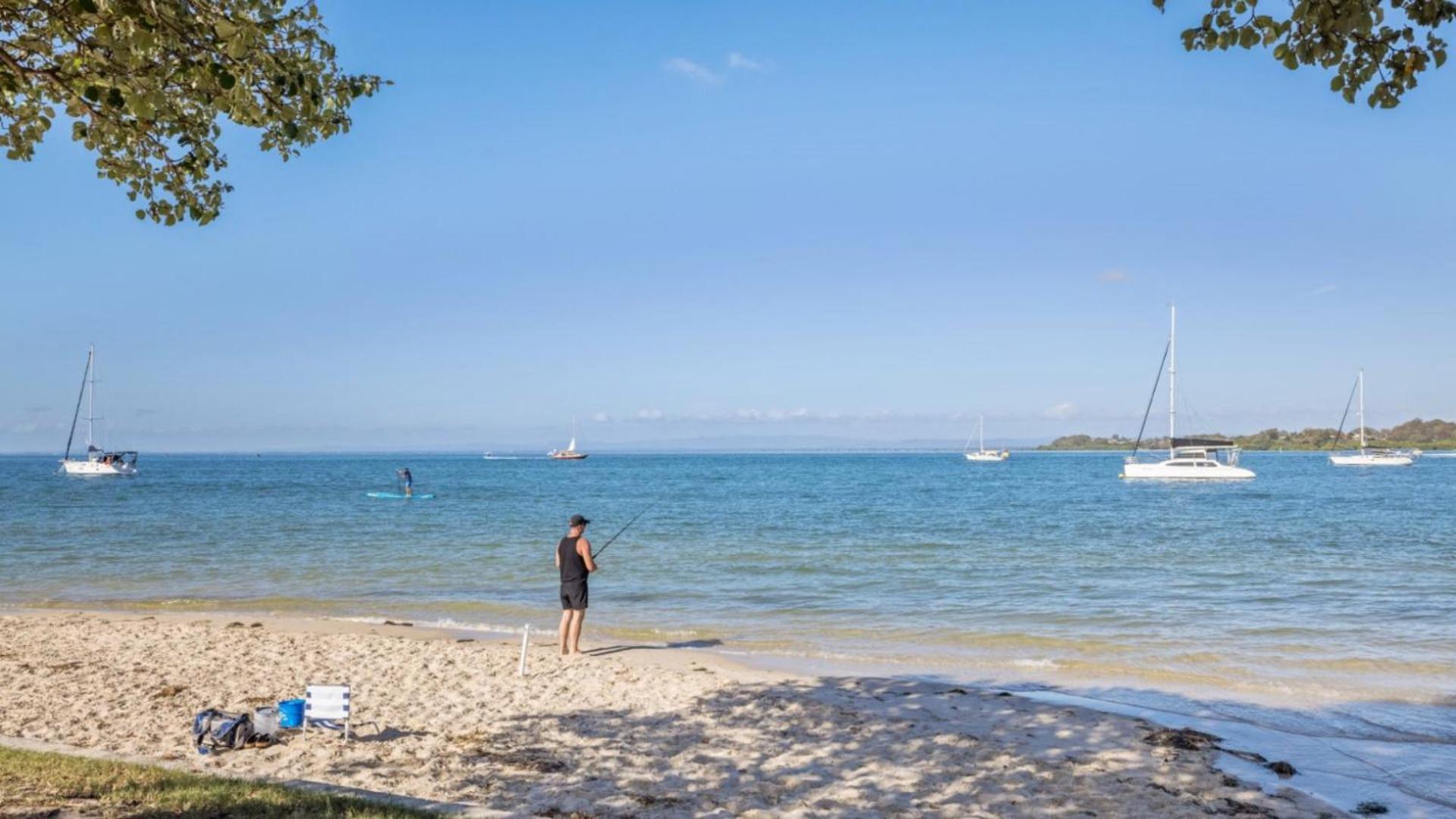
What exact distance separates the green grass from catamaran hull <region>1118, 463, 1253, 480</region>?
76.8m

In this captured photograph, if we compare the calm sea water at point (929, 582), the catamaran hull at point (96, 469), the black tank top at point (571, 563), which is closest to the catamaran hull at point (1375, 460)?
the calm sea water at point (929, 582)

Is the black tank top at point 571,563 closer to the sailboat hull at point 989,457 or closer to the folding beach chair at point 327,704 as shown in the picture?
the folding beach chair at point 327,704

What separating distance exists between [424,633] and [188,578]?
10714mm

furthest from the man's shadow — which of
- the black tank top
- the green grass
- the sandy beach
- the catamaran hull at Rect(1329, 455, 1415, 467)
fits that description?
the catamaran hull at Rect(1329, 455, 1415, 467)

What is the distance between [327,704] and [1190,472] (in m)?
75.5

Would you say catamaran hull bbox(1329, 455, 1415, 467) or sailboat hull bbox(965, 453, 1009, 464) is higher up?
catamaran hull bbox(1329, 455, 1415, 467)

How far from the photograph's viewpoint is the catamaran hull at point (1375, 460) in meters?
107

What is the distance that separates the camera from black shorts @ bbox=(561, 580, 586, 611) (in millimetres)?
13055

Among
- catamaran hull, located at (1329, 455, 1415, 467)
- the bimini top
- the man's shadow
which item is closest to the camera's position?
the man's shadow

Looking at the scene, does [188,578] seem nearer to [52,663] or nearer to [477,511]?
[52,663]

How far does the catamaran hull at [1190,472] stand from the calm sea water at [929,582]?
2291 cm

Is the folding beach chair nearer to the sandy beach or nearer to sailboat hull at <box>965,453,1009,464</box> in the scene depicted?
the sandy beach

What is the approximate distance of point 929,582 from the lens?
21.2 m

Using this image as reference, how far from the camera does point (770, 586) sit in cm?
2086
